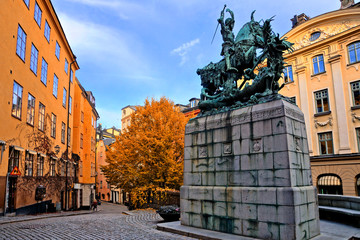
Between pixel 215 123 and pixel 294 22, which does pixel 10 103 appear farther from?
pixel 294 22

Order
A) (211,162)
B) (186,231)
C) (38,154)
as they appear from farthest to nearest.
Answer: (38,154) → (211,162) → (186,231)

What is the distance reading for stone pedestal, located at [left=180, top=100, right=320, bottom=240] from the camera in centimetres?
804

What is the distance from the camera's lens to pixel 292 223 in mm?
7668

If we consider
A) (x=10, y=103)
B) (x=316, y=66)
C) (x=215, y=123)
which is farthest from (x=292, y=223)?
(x=316, y=66)

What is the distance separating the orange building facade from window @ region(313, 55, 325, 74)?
2422 centimetres

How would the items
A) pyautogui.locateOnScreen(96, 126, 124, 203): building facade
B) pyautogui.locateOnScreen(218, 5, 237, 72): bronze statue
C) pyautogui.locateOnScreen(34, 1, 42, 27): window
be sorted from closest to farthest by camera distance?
pyautogui.locateOnScreen(218, 5, 237, 72): bronze statue
pyautogui.locateOnScreen(34, 1, 42, 27): window
pyautogui.locateOnScreen(96, 126, 124, 203): building facade

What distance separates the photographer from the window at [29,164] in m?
18.9

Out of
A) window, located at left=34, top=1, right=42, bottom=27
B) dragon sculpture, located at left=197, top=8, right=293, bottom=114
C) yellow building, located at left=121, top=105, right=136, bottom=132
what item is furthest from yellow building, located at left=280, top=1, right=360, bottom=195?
yellow building, located at left=121, top=105, right=136, bottom=132

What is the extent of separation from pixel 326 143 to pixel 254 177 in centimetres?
2028

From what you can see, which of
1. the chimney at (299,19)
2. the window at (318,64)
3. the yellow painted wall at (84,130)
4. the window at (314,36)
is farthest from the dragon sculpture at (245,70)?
the yellow painted wall at (84,130)

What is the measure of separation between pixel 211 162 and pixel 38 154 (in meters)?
15.9

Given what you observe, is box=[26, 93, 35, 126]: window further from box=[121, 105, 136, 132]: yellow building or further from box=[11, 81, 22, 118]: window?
box=[121, 105, 136, 132]: yellow building

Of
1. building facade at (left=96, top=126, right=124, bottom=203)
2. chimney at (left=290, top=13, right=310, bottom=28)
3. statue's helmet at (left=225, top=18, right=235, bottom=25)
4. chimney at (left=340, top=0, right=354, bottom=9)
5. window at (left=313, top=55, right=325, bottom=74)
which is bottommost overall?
building facade at (left=96, top=126, right=124, bottom=203)

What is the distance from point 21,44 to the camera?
18.5 metres
